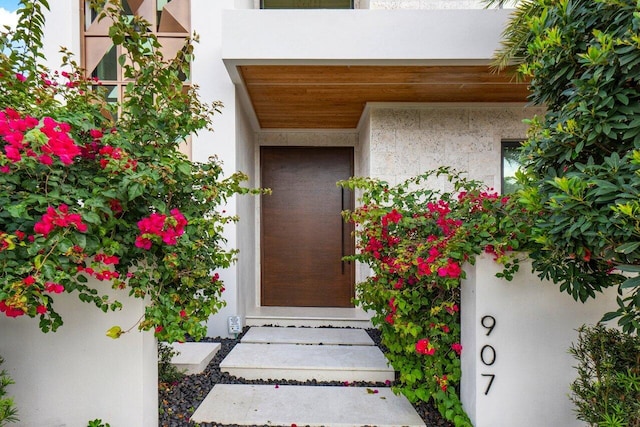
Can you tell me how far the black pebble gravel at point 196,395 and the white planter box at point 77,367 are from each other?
424 mm

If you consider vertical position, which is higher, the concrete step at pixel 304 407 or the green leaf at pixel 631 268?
the green leaf at pixel 631 268

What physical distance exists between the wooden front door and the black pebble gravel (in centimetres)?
208

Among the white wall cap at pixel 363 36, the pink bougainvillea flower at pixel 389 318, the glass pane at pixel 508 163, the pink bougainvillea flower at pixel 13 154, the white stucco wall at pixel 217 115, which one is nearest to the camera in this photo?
the pink bougainvillea flower at pixel 13 154

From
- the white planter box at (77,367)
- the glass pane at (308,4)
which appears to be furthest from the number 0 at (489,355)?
the glass pane at (308,4)

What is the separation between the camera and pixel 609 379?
5.93 ft

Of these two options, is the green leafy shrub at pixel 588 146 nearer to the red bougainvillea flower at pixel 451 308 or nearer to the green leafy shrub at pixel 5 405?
the red bougainvillea flower at pixel 451 308

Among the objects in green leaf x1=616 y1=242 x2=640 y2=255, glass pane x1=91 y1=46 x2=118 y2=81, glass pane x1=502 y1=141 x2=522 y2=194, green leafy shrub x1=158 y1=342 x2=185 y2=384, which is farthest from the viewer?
glass pane x1=502 y1=141 x2=522 y2=194

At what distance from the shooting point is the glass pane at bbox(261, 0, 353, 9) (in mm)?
5348

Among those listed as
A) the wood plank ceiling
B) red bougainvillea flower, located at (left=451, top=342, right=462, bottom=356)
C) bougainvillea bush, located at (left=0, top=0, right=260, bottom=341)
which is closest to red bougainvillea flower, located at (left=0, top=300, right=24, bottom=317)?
bougainvillea bush, located at (left=0, top=0, right=260, bottom=341)

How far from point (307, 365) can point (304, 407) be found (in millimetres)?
530

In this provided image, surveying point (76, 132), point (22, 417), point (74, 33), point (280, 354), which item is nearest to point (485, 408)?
point (280, 354)

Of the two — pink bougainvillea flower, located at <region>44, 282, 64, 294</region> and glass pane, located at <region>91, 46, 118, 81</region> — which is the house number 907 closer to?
pink bougainvillea flower, located at <region>44, 282, 64, 294</region>

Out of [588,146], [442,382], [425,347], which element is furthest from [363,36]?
[442,382]

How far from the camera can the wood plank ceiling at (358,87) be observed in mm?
3533
